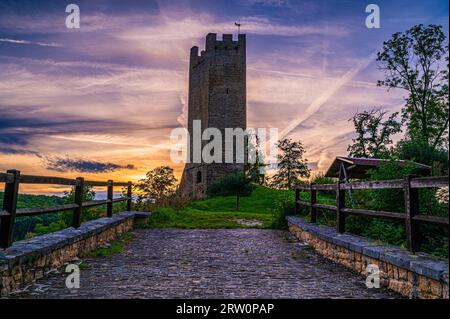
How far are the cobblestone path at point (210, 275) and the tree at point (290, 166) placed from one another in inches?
1449

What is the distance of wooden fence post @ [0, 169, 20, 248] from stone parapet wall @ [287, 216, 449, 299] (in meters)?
4.60

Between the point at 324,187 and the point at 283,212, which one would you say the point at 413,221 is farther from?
the point at 283,212

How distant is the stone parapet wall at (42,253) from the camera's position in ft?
13.2

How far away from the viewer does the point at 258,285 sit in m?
4.65

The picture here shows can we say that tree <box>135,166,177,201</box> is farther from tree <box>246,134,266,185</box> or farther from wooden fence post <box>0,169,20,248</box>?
wooden fence post <box>0,169,20,248</box>

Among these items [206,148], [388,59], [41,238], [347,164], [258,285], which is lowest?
[258,285]

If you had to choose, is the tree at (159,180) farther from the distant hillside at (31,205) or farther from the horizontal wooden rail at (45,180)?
the horizontal wooden rail at (45,180)

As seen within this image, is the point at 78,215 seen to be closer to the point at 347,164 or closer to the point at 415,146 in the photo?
the point at 347,164

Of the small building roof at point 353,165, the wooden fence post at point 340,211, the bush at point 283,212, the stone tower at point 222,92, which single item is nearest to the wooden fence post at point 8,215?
the wooden fence post at point 340,211

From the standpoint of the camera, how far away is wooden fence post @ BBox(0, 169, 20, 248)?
14.7 ft

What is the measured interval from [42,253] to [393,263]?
4391 mm
